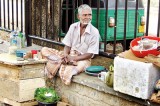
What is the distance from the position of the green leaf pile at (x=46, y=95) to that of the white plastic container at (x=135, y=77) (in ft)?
4.19

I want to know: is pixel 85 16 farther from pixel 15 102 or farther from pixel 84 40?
pixel 15 102

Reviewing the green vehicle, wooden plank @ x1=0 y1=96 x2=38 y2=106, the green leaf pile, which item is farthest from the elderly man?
the green vehicle

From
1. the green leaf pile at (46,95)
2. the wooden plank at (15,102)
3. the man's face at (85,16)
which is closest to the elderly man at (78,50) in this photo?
the man's face at (85,16)

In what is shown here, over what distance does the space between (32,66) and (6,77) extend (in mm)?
431

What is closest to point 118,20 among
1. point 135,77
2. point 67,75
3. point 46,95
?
point 67,75

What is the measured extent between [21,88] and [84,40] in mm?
1161

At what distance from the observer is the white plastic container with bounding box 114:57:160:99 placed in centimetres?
403

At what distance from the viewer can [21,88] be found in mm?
5320

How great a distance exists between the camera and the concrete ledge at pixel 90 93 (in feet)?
14.8

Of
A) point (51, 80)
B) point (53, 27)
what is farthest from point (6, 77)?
point (53, 27)

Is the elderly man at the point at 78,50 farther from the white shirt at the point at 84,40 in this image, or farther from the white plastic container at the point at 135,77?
the white plastic container at the point at 135,77

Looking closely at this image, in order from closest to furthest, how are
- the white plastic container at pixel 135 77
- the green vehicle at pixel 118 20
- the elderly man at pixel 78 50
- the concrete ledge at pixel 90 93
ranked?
the white plastic container at pixel 135 77 < the concrete ledge at pixel 90 93 < the elderly man at pixel 78 50 < the green vehicle at pixel 118 20

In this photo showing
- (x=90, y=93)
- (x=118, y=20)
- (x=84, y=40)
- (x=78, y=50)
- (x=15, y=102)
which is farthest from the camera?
(x=118, y=20)

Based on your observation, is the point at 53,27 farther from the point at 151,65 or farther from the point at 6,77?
the point at 151,65
